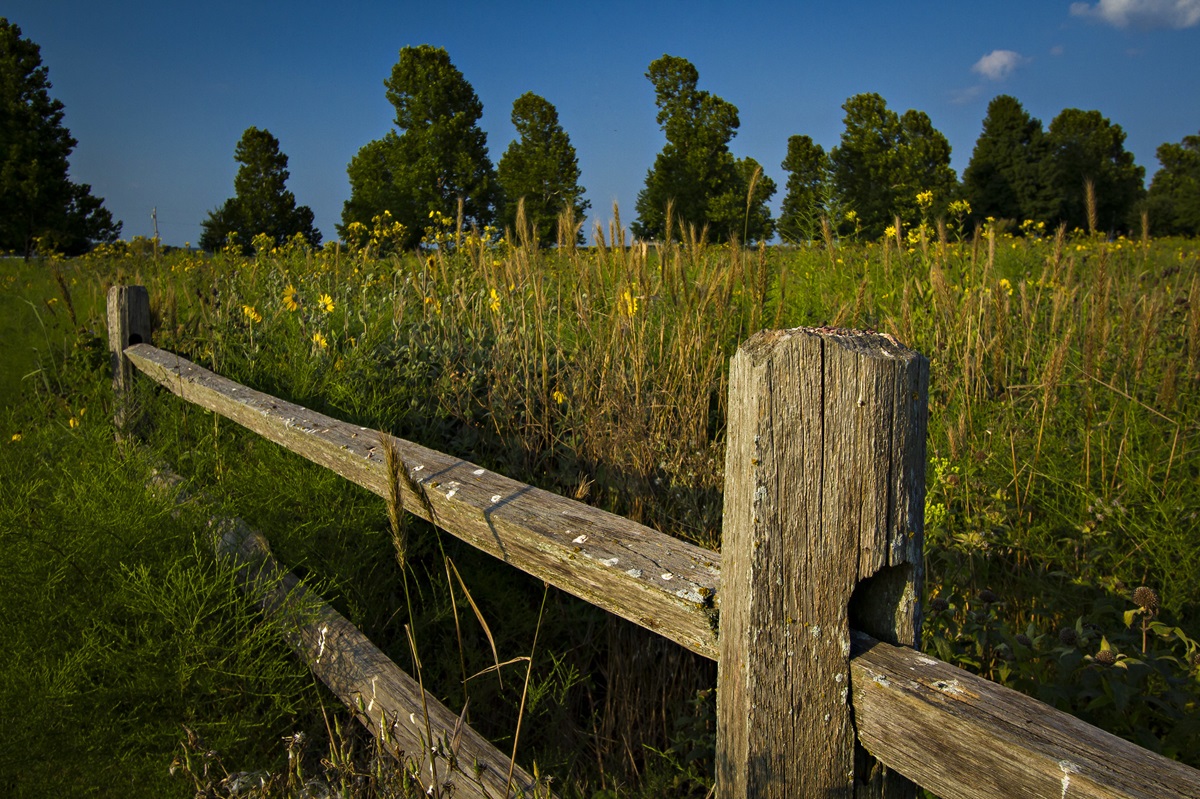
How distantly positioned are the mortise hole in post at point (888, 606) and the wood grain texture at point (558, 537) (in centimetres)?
24

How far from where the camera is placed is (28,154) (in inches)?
911

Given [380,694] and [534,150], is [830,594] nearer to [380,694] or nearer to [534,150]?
[380,694]

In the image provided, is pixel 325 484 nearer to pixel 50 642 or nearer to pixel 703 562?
pixel 50 642

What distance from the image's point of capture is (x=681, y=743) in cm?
241

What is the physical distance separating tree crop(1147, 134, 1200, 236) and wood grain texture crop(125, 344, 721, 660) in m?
40.5

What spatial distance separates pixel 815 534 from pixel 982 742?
1.10 ft

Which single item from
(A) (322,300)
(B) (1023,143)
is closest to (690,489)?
(A) (322,300)

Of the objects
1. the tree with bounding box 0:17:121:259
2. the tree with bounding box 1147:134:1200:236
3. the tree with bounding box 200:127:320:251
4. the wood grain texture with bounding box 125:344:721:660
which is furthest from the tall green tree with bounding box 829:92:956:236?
the wood grain texture with bounding box 125:344:721:660

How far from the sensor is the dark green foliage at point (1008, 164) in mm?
39438

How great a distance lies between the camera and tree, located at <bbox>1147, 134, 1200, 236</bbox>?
38.2 metres

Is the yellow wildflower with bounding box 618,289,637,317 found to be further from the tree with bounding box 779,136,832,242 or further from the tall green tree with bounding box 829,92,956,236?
the tall green tree with bounding box 829,92,956,236

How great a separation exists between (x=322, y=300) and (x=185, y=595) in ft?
8.74

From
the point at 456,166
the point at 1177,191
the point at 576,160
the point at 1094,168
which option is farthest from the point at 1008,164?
the point at 456,166

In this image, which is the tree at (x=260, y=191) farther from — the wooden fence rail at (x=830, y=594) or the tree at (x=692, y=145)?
the wooden fence rail at (x=830, y=594)
